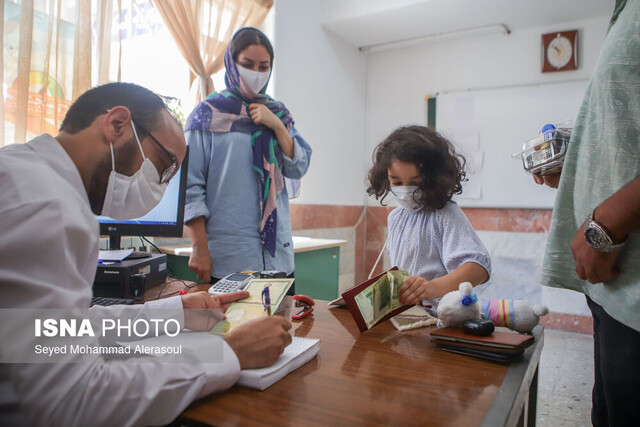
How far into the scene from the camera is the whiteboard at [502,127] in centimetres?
353

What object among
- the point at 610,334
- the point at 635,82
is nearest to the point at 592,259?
the point at 610,334

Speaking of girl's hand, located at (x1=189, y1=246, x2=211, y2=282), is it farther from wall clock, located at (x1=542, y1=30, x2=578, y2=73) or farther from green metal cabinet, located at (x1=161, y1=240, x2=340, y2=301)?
wall clock, located at (x1=542, y1=30, x2=578, y2=73)

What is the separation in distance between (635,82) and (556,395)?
2.02 meters

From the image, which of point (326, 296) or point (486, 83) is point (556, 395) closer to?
point (326, 296)

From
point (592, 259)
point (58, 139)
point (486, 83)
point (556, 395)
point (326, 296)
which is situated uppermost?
point (486, 83)

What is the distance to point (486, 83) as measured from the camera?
3.79m

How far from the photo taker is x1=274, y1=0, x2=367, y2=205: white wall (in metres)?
3.42

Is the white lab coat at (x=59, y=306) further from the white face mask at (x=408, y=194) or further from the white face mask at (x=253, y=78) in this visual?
the white face mask at (x=253, y=78)

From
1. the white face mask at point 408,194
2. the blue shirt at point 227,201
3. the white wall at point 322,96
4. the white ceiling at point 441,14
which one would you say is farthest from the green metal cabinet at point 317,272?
the white ceiling at point 441,14

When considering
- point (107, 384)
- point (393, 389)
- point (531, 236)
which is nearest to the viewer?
point (107, 384)

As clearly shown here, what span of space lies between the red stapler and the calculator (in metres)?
0.16

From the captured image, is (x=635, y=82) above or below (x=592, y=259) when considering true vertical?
above

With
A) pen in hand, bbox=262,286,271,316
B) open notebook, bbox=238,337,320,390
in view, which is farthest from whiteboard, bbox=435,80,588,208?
open notebook, bbox=238,337,320,390

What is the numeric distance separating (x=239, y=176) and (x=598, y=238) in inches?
49.0
